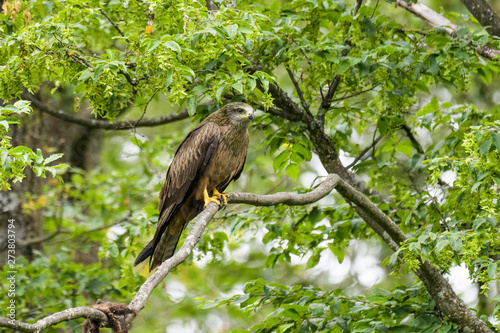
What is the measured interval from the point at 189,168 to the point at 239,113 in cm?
69

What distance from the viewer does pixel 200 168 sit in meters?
4.95

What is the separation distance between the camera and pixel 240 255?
11.9 m

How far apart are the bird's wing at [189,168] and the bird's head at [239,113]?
0.18 m

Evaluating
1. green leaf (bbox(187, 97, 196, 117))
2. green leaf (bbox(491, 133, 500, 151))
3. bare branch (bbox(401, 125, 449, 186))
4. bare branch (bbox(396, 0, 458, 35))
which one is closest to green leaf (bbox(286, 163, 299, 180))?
green leaf (bbox(187, 97, 196, 117))

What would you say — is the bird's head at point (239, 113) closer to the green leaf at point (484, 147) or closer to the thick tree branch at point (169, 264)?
the thick tree branch at point (169, 264)

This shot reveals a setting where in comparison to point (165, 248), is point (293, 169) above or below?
above

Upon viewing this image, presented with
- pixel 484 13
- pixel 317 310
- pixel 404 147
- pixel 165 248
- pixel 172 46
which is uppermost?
pixel 484 13

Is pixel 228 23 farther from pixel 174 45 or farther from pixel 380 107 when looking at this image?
pixel 380 107

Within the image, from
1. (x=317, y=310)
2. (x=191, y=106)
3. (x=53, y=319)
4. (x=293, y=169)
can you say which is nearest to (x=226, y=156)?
(x=293, y=169)

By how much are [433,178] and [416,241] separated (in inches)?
19.0

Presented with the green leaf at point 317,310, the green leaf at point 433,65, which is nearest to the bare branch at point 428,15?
the green leaf at point 433,65

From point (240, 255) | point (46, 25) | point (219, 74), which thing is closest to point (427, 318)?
point (219, 74)

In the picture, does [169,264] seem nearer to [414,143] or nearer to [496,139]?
[496,139]

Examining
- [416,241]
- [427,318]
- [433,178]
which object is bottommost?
[427,318]
